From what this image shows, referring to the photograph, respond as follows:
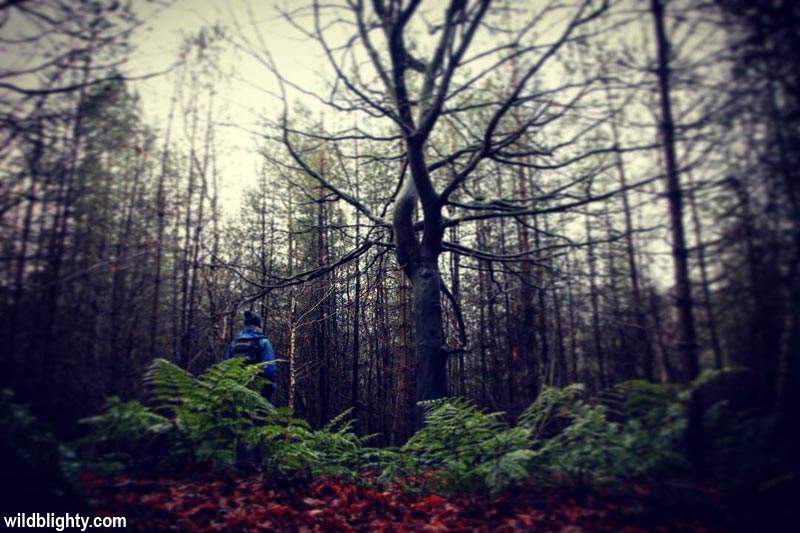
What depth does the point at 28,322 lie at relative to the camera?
3.18 meters

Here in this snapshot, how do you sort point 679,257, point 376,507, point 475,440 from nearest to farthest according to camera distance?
point 679,257 → point 376,507 → point 475,440

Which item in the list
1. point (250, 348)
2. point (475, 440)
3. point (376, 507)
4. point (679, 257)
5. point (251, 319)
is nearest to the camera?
point (679, 257)

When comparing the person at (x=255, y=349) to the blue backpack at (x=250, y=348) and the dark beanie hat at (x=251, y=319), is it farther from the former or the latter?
the dark beanie hat at (x=251, y=319)

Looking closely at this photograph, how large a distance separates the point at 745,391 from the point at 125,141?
641 cm

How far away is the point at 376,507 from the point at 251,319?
391cm

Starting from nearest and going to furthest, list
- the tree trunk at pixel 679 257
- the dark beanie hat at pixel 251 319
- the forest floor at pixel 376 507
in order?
the forest floor at pixel 376 507 → the tree trunk at pixel 679 257 → the dark beanie hat at pixel 251 319

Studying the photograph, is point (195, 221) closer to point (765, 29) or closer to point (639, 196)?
point (639, 196)

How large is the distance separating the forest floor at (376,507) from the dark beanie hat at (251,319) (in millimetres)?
2905

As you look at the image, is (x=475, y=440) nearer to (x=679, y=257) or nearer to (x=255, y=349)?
(x=679, y=257)

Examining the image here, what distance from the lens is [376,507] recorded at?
389cm

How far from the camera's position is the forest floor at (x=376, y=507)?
2779mm

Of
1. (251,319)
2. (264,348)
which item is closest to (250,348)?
(264,348)

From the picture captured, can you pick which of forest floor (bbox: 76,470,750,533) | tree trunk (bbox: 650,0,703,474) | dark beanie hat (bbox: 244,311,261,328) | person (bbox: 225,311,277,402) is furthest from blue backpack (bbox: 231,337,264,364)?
tree trunk (bbox: 650,0,703,474)

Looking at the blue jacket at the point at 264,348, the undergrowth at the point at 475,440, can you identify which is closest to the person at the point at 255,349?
the blue jacket at the point at 264,348
